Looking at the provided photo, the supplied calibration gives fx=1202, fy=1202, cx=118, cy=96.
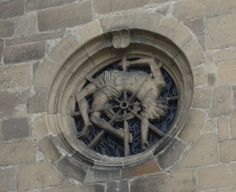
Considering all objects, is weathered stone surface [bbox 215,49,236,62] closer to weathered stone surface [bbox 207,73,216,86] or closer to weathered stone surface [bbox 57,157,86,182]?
weathered stone surface [bbox 207,73,216,86]

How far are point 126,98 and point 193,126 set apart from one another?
87cm

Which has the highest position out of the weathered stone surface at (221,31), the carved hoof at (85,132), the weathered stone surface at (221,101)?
the weathered stone surface at (221,31)

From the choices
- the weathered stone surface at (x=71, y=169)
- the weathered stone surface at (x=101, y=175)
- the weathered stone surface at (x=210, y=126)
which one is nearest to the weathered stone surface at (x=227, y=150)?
the weathered stone surface at (x=210, y=126)

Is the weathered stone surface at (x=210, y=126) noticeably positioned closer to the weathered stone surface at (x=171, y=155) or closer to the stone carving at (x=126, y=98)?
the weathered stone surface at (x=171, y=155)

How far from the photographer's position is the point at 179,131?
11.0m

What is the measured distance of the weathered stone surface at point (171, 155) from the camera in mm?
10905

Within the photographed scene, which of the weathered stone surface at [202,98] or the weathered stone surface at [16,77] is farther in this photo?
the weathered stone surface at [16,77]

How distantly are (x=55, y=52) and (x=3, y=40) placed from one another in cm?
61

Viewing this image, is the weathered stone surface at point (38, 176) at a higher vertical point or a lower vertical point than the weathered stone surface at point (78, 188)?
higher

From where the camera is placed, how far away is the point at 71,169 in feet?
36.8

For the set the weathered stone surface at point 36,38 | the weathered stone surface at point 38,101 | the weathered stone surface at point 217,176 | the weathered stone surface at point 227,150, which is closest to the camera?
the weathered stone surface at point 217,176

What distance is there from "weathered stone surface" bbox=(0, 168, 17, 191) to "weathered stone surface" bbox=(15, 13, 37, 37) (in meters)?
1.49

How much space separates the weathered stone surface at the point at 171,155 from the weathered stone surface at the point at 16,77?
5.43 feet

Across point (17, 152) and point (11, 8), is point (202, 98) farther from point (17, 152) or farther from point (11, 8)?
point (11, 8)
